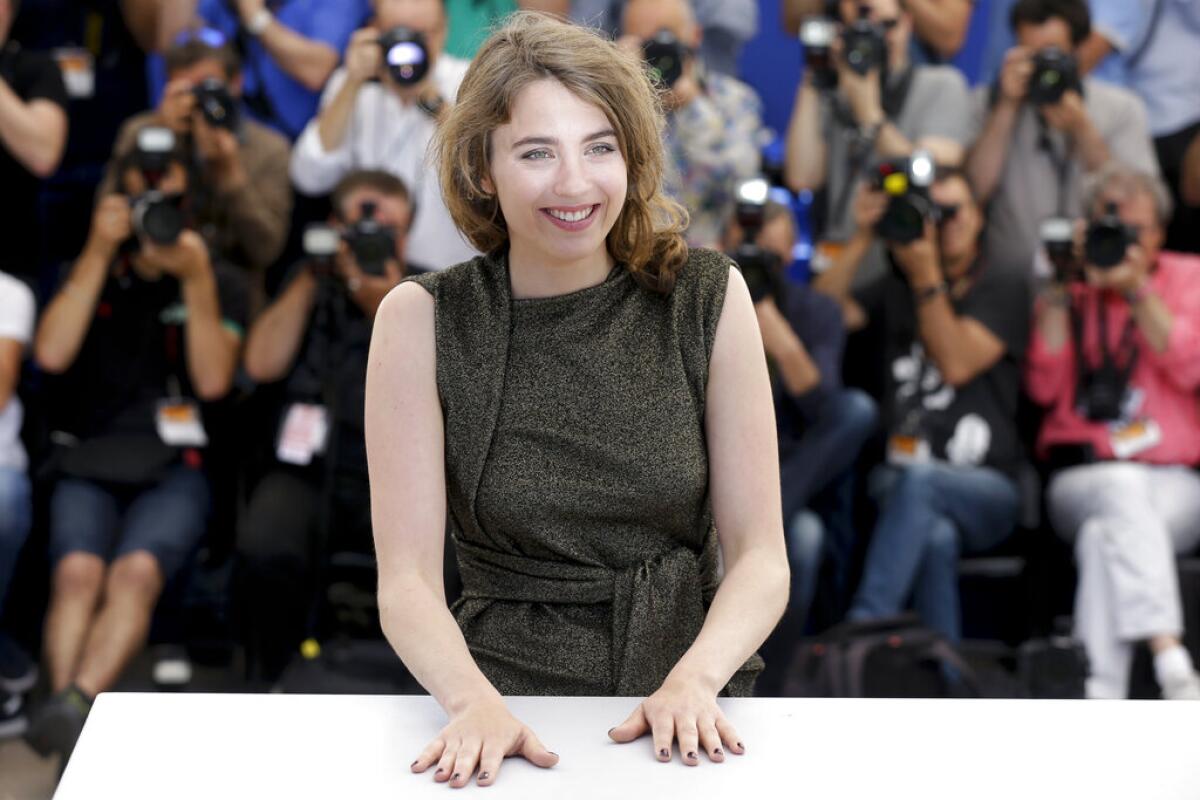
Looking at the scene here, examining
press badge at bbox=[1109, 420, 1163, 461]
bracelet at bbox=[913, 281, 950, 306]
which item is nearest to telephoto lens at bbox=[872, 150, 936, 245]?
bracelet at bbox=[913, 281, 950, 306]

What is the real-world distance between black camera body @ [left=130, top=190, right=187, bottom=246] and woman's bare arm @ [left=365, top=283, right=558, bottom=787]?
2180 millimetres

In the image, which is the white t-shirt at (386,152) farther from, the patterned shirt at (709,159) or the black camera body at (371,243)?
the patterned shirt at (709,159)

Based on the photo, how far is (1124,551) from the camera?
3570 millimetres

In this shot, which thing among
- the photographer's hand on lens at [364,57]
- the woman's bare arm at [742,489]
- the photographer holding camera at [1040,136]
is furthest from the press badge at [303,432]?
the woman's bare arm at [742,489]

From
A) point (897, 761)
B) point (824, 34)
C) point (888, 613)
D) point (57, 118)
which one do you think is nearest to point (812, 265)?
point (824, 34)

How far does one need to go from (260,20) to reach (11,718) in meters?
1.80

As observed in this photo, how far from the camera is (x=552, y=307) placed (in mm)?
1637

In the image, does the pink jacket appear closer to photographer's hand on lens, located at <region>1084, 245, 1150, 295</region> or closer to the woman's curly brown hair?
photographer's hand on lens, located at <region>1084, 245, 1150, 295</region>

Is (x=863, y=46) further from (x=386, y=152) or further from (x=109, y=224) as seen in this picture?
(x=109, y=224)

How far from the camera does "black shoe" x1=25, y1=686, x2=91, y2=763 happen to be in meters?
3.34

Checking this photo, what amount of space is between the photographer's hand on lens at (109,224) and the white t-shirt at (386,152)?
41 centimetres

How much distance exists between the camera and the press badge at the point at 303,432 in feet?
11.8

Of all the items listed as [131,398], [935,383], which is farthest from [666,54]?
[131,398]

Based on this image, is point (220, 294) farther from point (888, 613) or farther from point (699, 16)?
point (888, 613)
